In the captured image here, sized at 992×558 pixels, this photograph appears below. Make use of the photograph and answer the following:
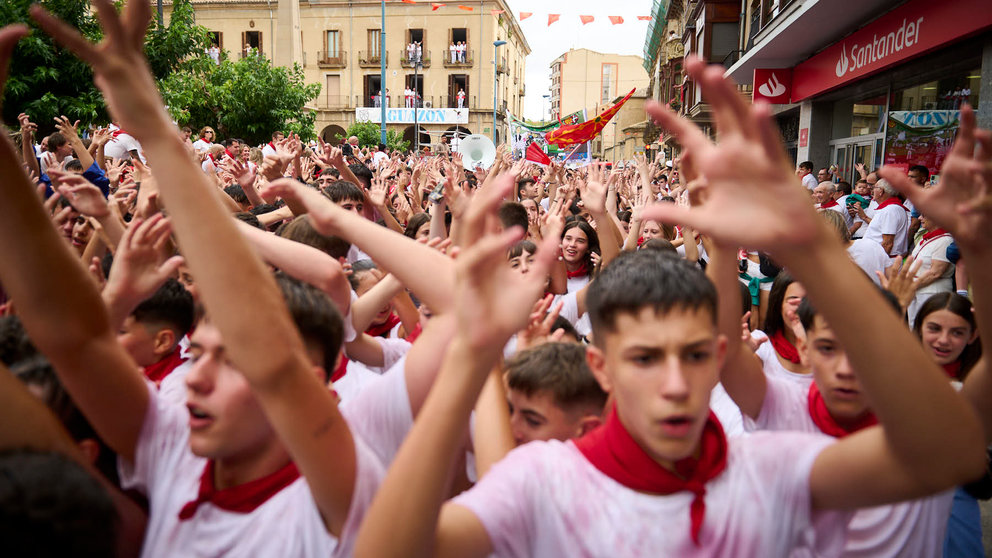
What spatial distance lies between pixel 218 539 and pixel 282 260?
84 cm

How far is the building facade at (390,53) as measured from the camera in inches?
1580

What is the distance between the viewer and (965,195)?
1491mm

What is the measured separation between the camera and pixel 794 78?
1443 cm

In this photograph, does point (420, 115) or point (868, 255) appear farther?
point (420, 115)

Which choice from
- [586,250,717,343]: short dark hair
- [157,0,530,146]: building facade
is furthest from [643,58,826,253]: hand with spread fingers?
[157,0,530,146]: building facade

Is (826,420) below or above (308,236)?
below

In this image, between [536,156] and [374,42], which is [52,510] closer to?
[536,156]

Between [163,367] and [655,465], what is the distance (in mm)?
1776

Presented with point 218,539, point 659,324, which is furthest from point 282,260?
point 659,324

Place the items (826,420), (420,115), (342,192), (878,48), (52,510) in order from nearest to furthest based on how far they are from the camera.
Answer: (52,510) → (826,420) → (342,192) → (878,48) → (420,115)

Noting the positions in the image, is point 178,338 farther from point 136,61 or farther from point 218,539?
point 136,61

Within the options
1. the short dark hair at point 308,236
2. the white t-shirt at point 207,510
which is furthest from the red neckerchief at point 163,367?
the short dark hair at point 308,236

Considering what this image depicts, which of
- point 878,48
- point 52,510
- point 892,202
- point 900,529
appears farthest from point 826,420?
point 878,48

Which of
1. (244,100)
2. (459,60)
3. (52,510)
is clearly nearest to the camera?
(52,510)
